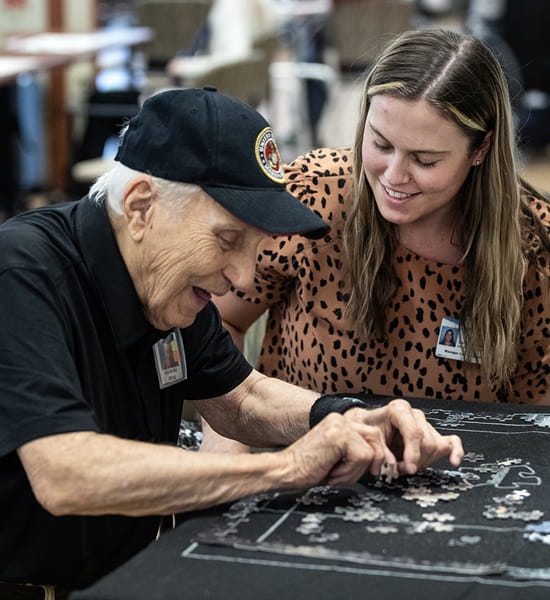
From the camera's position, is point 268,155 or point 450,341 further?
point 450,341

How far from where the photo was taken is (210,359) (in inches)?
100.0

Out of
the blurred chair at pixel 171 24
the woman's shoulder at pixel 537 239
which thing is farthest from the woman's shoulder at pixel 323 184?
the blurred chair at pixel 171 24

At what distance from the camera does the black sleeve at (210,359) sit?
2.51m

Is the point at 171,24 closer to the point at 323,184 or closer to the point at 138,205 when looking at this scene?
the point at 323,184

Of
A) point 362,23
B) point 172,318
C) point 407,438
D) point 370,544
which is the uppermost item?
point 362,23

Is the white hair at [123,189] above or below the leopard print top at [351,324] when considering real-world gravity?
above

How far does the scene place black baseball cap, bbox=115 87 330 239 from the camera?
6.66ft

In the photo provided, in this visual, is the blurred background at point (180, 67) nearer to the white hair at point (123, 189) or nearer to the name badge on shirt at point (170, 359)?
the name badge on shirt at point (170, 359)

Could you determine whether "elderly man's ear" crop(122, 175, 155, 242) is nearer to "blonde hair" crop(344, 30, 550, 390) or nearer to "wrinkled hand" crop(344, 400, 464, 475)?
"wrinkled hand" crop(344, 400, 464, 475)

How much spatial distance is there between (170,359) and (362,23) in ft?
27.2

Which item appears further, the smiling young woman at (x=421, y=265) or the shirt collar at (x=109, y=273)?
the smiling young woman at (x=421, y=265)

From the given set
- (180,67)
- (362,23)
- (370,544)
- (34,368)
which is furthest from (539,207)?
(362,23)

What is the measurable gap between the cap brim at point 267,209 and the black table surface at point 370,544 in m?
0.48

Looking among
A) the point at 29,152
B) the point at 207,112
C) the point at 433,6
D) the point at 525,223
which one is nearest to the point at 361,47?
the point at 29,152
